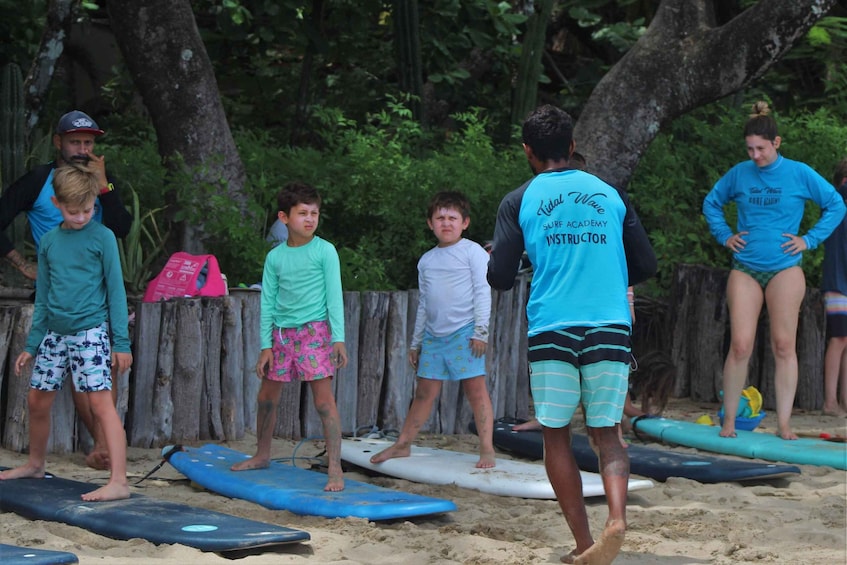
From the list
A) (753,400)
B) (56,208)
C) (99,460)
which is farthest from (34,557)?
(753,400)

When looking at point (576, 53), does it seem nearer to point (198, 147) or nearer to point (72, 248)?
point (198, 147)

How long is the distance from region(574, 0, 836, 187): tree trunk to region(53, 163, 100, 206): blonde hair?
481cm

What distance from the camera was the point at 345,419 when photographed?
25.1 ft

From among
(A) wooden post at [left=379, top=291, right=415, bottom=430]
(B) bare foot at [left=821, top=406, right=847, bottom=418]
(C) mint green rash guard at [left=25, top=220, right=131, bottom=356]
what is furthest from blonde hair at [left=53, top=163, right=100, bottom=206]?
(B) bare foot at [left=821, top=406, right=847, bottom=418]

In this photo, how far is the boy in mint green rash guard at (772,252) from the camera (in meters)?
7.43

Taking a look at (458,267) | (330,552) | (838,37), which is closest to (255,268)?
(458,267)

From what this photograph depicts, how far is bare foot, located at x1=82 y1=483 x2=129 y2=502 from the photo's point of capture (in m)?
5.39

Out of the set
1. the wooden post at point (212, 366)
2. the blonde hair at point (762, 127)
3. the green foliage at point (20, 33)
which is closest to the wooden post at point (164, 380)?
the wooden post at point (212, 366)

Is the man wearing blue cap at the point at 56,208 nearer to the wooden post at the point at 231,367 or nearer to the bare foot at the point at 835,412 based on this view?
the wooden post at the point at 231,367

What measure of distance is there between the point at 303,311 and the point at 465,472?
1.26m

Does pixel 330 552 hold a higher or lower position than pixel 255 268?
lower

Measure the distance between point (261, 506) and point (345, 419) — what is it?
200 centimetres

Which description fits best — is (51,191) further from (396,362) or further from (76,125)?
(396,362)

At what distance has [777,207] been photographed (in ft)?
24.6
